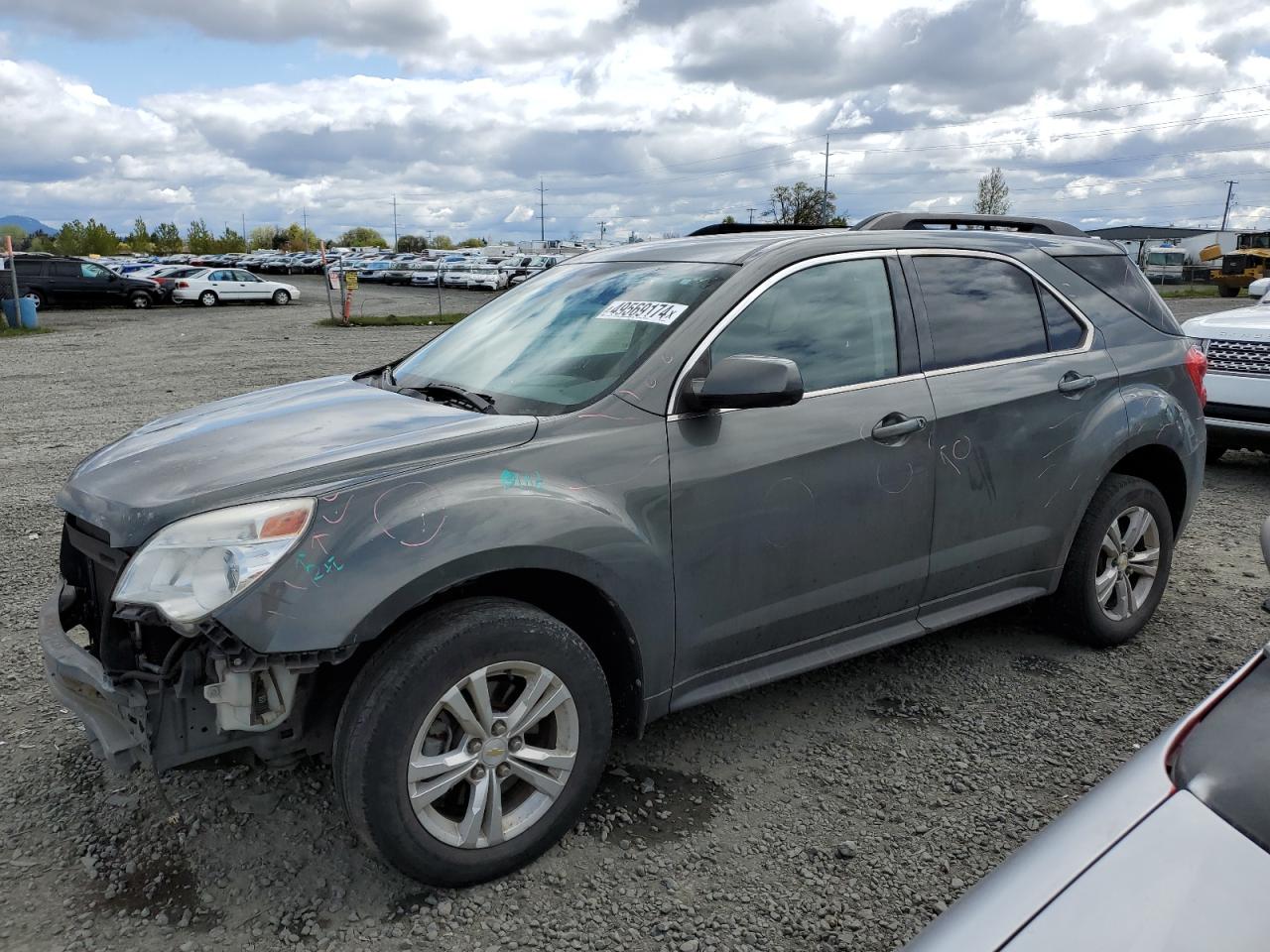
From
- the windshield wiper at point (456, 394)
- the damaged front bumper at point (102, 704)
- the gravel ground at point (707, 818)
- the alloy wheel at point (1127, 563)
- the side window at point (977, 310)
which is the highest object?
the side window at point (977, 310)

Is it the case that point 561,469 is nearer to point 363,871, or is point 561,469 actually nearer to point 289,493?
point 289,493

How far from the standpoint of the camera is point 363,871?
2.84m

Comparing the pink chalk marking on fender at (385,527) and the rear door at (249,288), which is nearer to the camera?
the pink chalk marking on fender at (385,527)

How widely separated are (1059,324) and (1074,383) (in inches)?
10.9

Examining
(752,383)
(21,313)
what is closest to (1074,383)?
(752,383)

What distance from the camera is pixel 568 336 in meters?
3.43

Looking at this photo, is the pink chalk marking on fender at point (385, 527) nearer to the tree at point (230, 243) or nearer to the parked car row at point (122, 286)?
the parked car row at point (122, 286)

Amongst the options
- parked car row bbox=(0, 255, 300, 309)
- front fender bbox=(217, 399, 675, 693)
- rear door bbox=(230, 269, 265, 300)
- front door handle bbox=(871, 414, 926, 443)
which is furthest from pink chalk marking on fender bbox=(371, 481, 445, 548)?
rear door bbox=(230, 269, 265, 300)

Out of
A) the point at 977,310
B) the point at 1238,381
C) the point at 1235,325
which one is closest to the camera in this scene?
the point at 977,310

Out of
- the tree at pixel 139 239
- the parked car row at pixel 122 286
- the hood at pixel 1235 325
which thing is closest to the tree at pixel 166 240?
the tree at pixel 139 239

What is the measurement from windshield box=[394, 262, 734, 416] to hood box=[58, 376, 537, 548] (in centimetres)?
24

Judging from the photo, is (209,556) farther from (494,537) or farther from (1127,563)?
(1127,563)

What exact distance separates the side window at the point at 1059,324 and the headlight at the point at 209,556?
3.02 meters

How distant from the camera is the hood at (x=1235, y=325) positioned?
7457 mm
